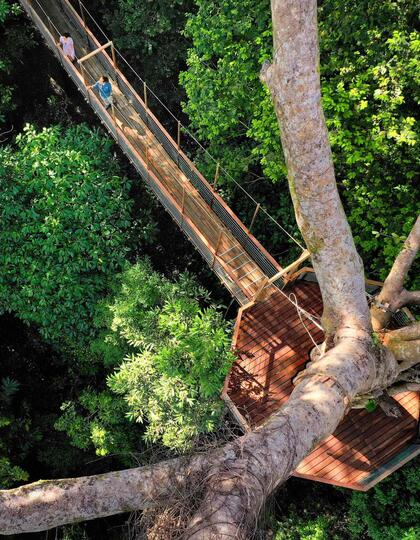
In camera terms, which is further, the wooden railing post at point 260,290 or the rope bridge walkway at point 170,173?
the rope bridge walkway at point 170,173

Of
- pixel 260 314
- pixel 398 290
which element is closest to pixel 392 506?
pixel 260 314

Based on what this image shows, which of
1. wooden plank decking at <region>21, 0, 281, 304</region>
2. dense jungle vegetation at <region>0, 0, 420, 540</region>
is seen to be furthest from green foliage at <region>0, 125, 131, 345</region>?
wooden plank decking at <region>21, 0, 281, 304</region>

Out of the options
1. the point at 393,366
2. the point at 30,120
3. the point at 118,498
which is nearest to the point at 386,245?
the point at 393,366

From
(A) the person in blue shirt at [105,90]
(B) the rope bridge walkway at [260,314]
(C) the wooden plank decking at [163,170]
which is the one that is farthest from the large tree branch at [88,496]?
(A) the person in blue shirt at [105,90]

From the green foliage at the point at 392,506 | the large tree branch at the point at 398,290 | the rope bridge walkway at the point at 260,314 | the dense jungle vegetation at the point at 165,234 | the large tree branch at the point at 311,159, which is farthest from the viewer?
the green foliage at the point at 392,506

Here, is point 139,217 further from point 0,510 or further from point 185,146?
point 0,510

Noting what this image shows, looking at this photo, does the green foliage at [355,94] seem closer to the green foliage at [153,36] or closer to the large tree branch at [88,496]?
the green foliage at [153,36]

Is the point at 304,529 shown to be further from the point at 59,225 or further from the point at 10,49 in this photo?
the point at 10,49
